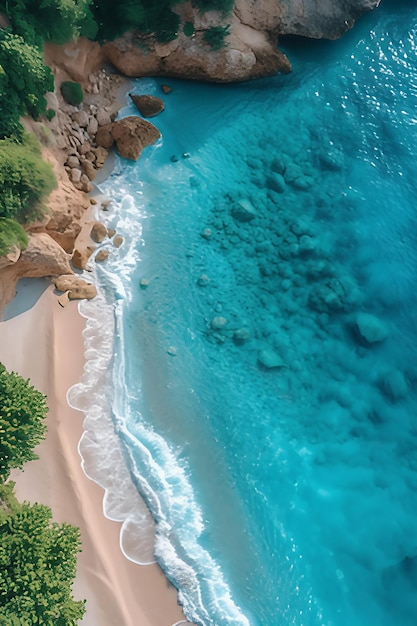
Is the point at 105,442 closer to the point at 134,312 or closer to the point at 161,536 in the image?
the point at 161,536

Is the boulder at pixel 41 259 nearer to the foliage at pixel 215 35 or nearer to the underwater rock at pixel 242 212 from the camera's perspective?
the underwater rock at pixel 242 212

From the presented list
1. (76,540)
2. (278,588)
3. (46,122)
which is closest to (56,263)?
(46,122)

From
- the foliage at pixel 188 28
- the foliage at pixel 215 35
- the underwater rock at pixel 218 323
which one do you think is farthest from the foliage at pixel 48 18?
the underwater rock at pixel 218 323

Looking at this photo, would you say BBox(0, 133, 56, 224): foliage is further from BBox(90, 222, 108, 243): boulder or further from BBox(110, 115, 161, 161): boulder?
BBox(110, 115, 161, 161): boulder

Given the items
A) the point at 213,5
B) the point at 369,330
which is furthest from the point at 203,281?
the point at 213,5

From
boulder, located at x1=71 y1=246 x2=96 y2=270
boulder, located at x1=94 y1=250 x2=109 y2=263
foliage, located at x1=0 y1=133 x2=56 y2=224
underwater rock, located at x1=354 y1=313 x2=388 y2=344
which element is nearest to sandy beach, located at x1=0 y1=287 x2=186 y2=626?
boulder, located at x1=71 y1=246 x2=96 y2=270
